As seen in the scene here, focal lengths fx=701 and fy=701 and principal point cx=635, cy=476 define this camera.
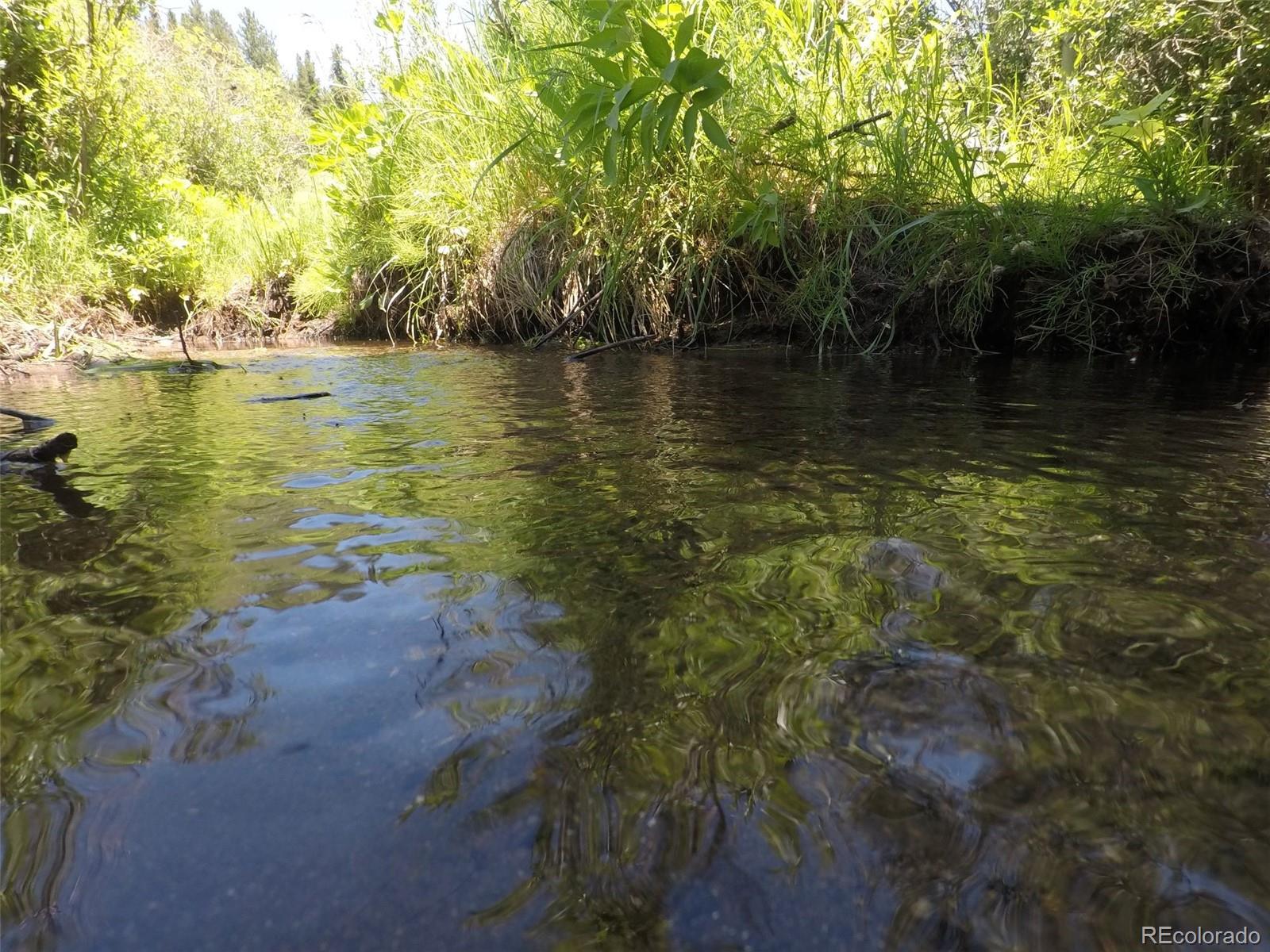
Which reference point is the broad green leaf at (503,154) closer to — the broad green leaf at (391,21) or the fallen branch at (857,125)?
the broad green leaf at (391,21)

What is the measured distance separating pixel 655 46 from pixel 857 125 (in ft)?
6.86

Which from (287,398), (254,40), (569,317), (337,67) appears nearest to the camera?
(287,398)

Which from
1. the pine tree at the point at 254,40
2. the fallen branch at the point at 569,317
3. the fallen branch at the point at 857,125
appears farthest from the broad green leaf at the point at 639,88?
the pine tree at the point at 254,40

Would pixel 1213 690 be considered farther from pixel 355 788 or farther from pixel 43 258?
pixel 43 258

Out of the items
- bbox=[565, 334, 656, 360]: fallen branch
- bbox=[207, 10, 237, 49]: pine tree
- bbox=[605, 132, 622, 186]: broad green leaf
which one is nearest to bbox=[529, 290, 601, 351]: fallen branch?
bbox=[565, 334, 656, 360]: fallen branch

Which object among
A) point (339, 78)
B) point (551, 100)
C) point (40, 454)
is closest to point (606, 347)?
point (551, 100)

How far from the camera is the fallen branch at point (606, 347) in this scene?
384 centimetres

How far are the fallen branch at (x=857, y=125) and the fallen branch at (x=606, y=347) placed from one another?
1.44 metres

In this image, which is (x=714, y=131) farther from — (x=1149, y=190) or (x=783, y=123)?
(x=1149, y=190)

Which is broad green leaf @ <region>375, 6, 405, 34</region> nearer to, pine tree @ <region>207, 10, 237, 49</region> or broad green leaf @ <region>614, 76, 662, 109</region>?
broad green leaf @ <region>614, 76, 662, 109</region>

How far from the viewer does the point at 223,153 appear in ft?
71.2

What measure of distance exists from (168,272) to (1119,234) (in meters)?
7.72

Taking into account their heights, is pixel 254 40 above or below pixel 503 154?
above

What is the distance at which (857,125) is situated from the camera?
3.41 metres
